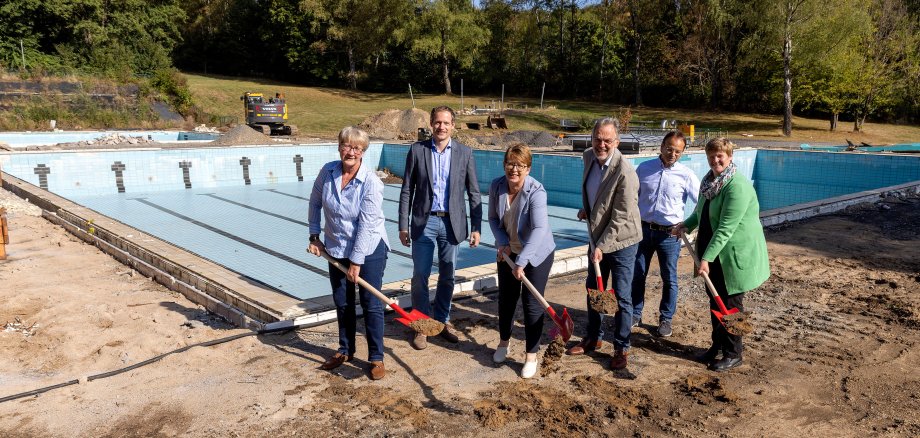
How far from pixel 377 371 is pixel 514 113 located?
2542 cm

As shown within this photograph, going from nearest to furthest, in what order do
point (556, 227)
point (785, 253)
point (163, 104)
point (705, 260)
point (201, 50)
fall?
1. point (705, 260)
2. point (785, 253)
3. point (556, 227)
4. point (163, 104)
5. point (201, 50)

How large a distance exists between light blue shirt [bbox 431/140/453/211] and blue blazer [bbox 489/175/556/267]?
536 millimetres

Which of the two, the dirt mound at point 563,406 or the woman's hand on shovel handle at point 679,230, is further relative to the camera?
the woman's hand on shovel handle at point 679,230

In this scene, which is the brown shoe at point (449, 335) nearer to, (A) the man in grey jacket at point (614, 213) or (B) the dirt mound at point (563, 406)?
(B) the dirt mound at point (563, 406)

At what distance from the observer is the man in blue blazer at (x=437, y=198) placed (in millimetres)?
4000

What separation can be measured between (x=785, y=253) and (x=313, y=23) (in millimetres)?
35609

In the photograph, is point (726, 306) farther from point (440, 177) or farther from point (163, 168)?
point (163, 168)

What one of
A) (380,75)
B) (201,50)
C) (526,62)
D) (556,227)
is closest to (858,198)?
(556,227)

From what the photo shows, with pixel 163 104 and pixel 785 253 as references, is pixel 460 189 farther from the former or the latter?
pixel 163 104

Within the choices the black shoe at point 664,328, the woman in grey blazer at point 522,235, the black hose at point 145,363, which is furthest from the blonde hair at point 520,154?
the black hose at point 145,363

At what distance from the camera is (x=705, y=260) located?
3520 millimetres

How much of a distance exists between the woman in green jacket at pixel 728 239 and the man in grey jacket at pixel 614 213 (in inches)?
15.5

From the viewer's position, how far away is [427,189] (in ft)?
13.1

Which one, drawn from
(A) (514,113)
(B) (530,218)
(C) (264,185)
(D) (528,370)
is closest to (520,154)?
(B) (530,218)
